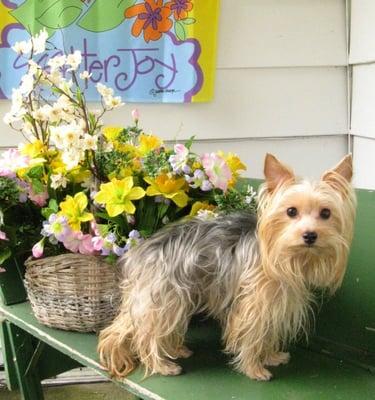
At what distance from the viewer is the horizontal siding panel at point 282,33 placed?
7.27 feet

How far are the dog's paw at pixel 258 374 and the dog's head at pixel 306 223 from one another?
0.79ft

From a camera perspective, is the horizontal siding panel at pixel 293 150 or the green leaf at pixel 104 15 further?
the horizontal siding panel at pixel 293 150

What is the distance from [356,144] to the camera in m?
2.29

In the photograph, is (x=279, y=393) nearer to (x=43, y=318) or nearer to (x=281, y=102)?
(x=43, y=318)

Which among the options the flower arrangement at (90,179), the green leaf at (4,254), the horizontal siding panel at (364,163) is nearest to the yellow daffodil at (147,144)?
the flower arrangement at (90,179)

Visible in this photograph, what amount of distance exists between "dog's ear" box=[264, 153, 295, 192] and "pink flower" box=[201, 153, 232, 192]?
240 mm

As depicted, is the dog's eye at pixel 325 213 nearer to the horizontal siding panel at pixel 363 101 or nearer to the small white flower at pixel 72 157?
the small white flower at pixel 72 157

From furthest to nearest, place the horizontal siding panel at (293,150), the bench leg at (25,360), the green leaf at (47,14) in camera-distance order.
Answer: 1. the horizontal siding panel at (293,150)
2. the green leaf at (47,14)
3. the bench leg at (25,360)

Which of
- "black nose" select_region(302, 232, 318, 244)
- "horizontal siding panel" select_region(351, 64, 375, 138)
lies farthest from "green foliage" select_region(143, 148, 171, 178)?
"horizontal siding panel" select_region(351, 64, 375, 138)

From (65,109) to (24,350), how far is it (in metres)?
0.82

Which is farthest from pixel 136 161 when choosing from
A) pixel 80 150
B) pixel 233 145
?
pixel 233 145

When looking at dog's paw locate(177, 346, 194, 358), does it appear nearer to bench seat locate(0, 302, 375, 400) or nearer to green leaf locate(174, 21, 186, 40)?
bench seat locate(0, 302, 375, 400)

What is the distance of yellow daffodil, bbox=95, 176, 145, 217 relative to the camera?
4.21 feet

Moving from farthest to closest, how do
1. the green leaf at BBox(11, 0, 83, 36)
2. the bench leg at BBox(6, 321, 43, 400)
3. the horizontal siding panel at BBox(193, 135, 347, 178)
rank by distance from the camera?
the horizontal siding panel at BBox(193, 135, 347, 178) < the green leaf at BBox(11, 0, 83, 36) < the bench leg at BBox(6, 321, 43, 400)
